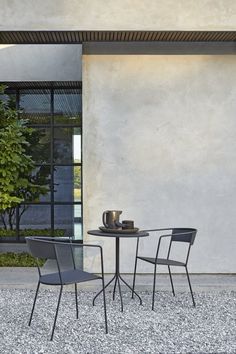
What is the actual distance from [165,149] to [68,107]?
2.83 m

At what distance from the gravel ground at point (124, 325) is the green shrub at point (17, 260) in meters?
1.22

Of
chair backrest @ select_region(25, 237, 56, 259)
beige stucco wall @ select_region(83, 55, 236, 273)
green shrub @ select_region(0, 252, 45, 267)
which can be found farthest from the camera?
green shrub @ select_region(0, 252, 45, 267)

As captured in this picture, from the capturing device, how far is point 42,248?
3652 mm

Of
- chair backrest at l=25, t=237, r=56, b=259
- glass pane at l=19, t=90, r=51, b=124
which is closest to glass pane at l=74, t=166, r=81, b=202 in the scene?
glass pane at l=19, t=90, r=51, b=124

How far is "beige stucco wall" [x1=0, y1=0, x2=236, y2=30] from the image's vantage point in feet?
16.7

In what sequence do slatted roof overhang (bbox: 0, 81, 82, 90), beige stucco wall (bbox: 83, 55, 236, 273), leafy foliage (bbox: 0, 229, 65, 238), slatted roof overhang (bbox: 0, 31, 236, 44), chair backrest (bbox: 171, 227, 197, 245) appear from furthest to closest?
1. leafy foliage (bbox: 0, 229, 65, 238)
2. slatted roof overhang (bbox: 0, 81, 82, 90)
3. beige stucco wall (bbox: 83, 55, 236, 273)
4. slatted roof overhang (bbox: 0, 31, 236, 44)
5. chair backrest (bbox: 171, 227, 197, 245)

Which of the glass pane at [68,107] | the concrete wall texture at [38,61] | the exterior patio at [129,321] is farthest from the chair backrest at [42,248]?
the glass pane at [68,107]

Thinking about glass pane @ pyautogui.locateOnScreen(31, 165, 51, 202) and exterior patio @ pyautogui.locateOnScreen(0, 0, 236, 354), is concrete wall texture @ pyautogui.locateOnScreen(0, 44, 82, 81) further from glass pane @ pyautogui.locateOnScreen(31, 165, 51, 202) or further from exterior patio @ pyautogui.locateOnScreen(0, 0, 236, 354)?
glass pane @ pyautogui.locateOnScreen(31, 165, 51, 202)

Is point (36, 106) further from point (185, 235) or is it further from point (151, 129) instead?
point (185, 235)

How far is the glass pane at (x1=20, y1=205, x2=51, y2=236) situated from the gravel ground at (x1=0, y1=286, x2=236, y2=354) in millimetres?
2753

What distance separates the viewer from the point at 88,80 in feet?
18.4

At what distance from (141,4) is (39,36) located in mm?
1318

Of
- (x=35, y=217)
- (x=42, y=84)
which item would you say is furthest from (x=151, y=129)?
(x=35, y=217)

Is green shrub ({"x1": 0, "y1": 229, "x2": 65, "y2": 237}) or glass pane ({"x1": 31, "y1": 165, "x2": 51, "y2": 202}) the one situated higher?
glass pane ({"x1": 31, "y1": 165, "x2": 51, "y2": 202})
